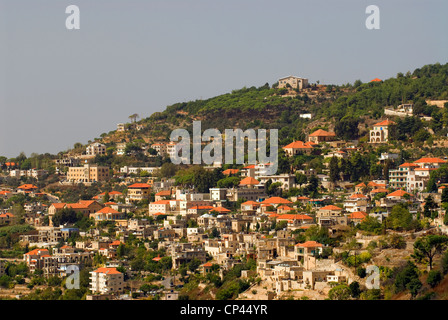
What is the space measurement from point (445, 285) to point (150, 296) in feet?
29.7

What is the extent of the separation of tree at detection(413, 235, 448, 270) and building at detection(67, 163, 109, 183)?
79.7 ft

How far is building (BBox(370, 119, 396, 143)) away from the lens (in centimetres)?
4675

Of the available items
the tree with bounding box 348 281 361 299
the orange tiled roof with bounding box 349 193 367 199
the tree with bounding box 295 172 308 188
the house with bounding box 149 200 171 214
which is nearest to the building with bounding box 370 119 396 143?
the tree with bounding box 295 172 308 188

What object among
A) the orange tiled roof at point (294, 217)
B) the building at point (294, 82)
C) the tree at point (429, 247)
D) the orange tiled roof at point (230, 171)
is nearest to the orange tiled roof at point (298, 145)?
the orange tiled roof at point (230, 171)

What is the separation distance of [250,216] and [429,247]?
9.88 metres

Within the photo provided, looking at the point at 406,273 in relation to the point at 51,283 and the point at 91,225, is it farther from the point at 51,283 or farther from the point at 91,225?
the point at 91,225

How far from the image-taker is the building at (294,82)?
64000 millimetres

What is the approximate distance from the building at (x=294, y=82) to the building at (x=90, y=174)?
17.1m

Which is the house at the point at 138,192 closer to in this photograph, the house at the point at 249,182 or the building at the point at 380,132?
the house at the point at 249,182

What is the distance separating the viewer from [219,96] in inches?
2611

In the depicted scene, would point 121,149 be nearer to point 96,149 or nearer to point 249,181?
point 96,149

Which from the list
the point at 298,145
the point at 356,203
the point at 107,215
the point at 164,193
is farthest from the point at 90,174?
the point at 356,203

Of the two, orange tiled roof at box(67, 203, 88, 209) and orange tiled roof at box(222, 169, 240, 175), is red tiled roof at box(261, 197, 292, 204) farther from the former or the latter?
orange tiled roof at box(67, 203, 88, 209)
